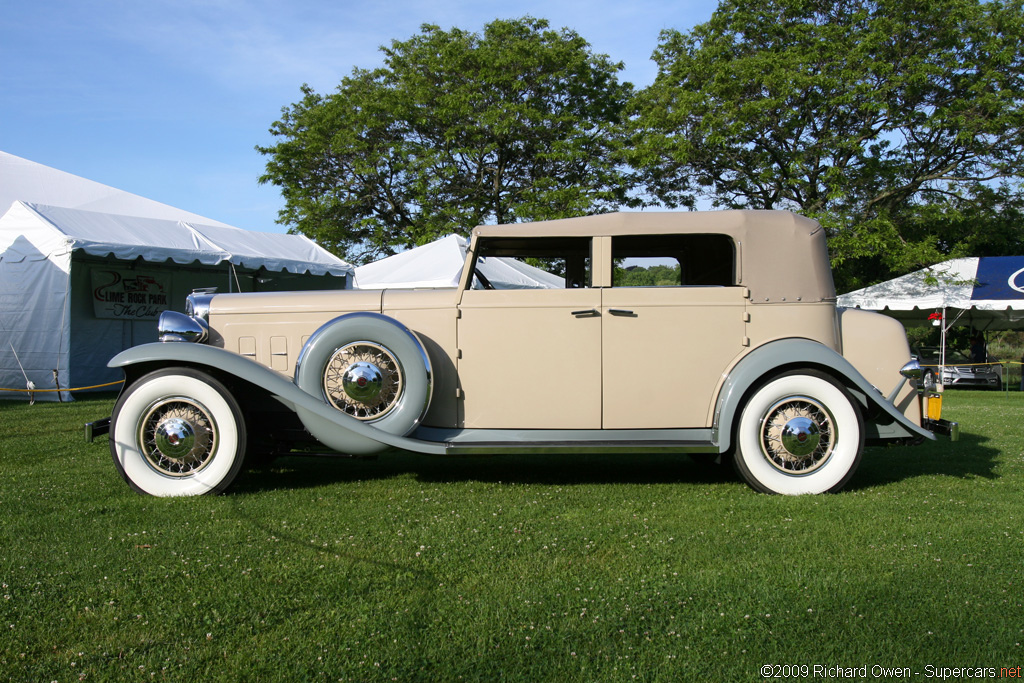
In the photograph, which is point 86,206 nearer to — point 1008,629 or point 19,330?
point 19,330

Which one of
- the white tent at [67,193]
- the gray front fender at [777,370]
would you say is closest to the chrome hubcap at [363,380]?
the gray front fender at [777,370]

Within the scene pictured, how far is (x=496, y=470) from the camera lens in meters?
5.98

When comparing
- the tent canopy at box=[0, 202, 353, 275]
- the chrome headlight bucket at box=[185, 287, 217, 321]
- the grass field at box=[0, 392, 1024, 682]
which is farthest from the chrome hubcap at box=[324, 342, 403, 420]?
the tent canopy at box=[0, 202, 353, 275]

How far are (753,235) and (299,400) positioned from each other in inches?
133

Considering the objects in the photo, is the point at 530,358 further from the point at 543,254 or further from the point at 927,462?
the point at 927,462

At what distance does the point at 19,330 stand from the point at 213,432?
10349mm

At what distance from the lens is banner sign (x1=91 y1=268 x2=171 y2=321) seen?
13977mm

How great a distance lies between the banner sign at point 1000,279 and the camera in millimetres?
17094

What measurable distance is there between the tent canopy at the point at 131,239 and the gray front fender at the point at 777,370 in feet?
33.2

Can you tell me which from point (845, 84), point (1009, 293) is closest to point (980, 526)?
point (1009, 293)

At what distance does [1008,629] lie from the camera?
2754mm

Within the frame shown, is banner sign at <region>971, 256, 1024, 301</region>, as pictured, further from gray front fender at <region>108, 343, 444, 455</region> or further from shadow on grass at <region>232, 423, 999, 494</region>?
gray front fender at <region>108, 343, 444, 455</region>

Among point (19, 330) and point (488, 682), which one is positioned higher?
point (19, 330)

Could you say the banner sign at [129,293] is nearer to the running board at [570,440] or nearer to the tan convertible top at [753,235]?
the running board at [570,440]
